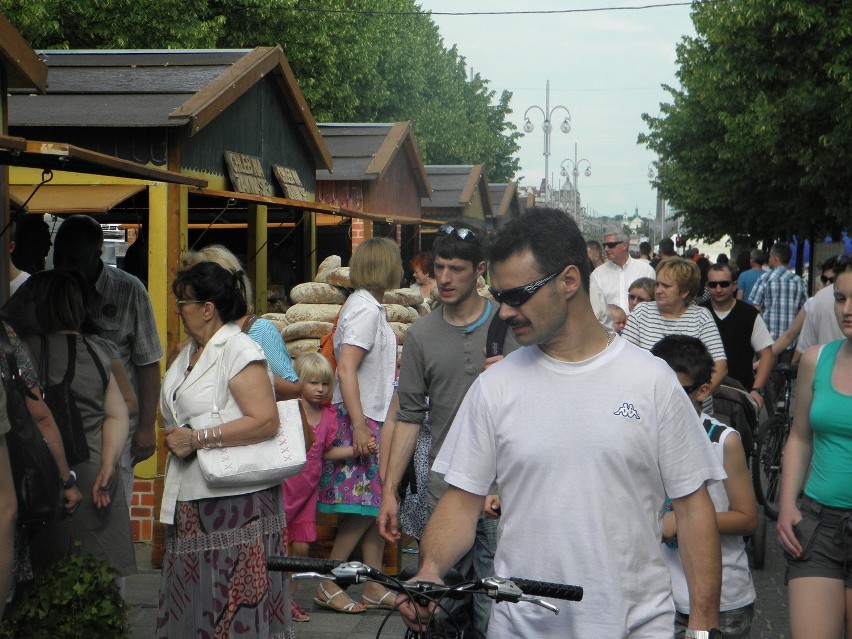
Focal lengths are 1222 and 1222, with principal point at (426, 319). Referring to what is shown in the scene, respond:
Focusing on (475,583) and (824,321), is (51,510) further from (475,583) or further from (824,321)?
(824,321)

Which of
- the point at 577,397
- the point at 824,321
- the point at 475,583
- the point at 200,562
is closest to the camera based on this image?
the point at 475,583

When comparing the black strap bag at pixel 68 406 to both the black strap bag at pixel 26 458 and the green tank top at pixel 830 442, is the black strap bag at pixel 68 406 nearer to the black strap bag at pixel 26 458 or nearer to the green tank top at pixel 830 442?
the black strap bag at pixel 26 458

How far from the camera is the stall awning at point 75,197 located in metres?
8.77

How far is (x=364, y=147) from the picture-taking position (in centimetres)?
2144

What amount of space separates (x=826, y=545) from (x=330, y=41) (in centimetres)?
2879

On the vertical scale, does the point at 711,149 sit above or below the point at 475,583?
above

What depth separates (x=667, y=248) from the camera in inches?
886

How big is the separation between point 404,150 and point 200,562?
19.4 meters

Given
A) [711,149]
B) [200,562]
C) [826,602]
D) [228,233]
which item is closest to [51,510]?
[200,562]

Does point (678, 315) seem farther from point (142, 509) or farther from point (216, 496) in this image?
point (142, 509)

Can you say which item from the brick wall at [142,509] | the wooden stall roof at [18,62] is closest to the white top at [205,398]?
the wooden stall roof at [18,62]

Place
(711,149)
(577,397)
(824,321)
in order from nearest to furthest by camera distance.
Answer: (577,397), (824,321), (711,149)

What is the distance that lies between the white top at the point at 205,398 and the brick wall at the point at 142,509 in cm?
362

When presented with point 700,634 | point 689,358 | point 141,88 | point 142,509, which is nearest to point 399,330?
point 141,88
